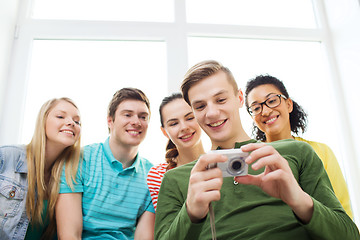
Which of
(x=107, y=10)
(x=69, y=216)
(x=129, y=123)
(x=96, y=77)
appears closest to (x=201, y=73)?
(x=129, y=123)

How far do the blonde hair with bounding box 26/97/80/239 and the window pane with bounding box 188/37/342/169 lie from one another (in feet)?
4.14

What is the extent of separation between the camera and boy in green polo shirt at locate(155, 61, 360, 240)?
75 cm

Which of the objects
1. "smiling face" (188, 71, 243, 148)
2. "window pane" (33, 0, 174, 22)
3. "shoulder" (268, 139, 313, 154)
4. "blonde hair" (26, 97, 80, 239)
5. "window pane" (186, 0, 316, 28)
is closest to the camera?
"shoulder" (268, 139, 313, 154)

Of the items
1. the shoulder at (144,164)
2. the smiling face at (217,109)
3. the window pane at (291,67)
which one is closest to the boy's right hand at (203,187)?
the smiling face at (217,109)

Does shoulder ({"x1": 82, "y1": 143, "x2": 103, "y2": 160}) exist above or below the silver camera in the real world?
above

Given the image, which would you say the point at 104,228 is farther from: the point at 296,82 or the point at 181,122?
the point at 296,82

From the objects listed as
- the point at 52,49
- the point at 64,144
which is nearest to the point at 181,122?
the point at 64,144

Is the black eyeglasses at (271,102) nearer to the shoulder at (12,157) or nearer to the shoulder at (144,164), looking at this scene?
the shoulder at (144,164)

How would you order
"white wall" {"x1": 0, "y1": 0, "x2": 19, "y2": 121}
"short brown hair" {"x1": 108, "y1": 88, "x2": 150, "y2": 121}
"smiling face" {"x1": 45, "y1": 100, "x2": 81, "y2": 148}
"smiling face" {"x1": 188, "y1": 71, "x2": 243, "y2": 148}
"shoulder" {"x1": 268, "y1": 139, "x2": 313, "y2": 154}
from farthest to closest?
"white wall" {"x1": 0, "y1": 0, "x2": 19, "y2": 121} < "short brown hair" {"x1": 108, "y1": 88, "x2": 150, "y2": 121} < "smiling face" {"x1": 45, "y1": 100, "x2": 81, "y2": 148} < "smiling face" {"x1": 188, "y1": 71, "x2": 243, "y2": 148} < "shoulder" {"x1": 268, "y1": 139, "x2": 313, "y2": 154}

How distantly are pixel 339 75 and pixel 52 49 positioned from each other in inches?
99.0

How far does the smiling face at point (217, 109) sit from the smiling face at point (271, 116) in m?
0.59

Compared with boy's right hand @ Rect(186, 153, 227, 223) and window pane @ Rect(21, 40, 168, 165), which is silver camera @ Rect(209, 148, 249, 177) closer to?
boy's right hand @ Rect(186, 153, 227, 223)

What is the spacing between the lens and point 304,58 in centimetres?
261

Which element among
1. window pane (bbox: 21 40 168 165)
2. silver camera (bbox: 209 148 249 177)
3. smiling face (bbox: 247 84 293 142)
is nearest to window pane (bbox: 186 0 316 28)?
window pane (bbox: 21 40 168 165)
